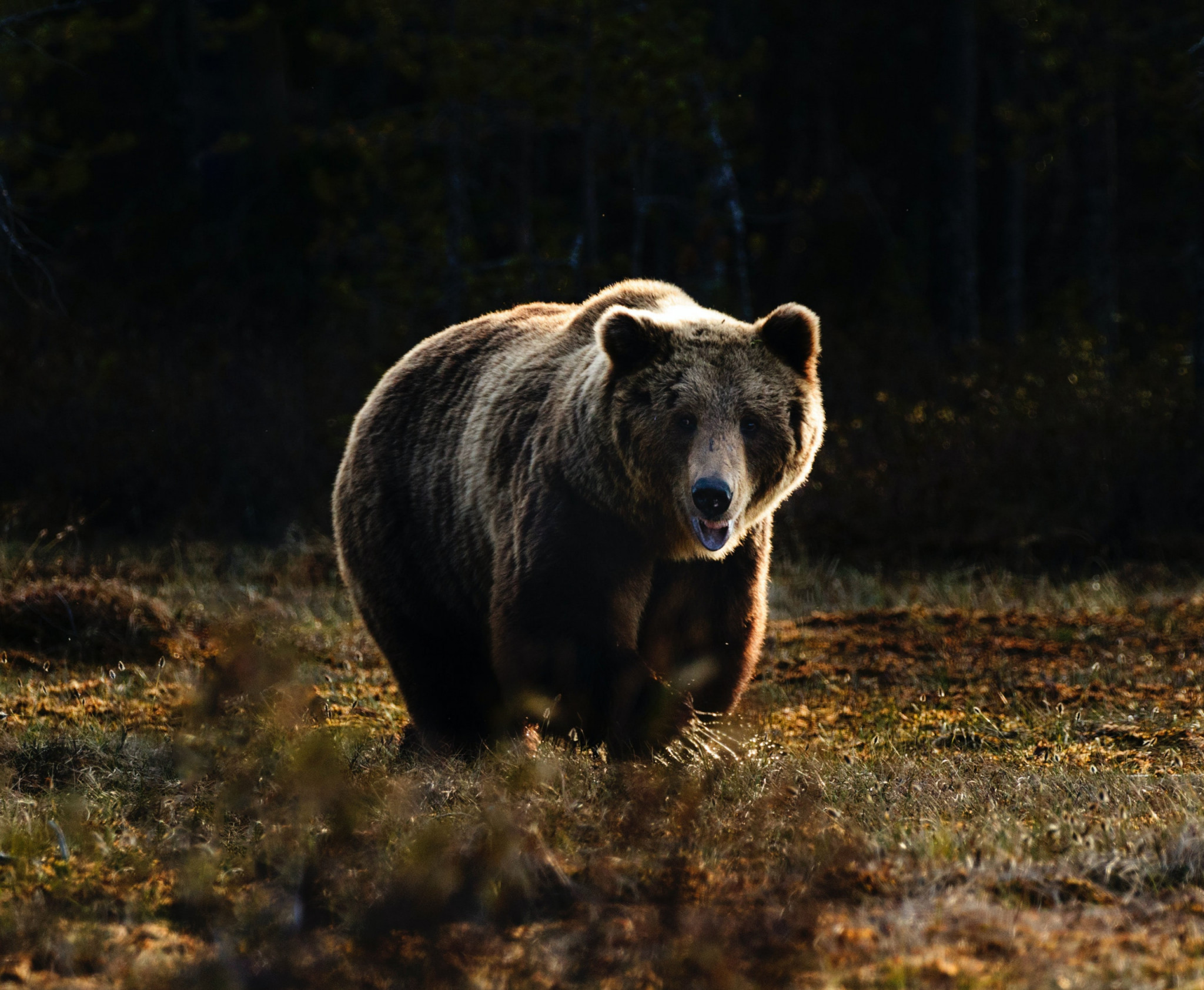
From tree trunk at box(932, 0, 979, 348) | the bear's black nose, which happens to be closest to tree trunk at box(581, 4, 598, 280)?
tree trunk at box(932, 0, 979, 348)

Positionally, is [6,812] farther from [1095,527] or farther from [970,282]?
[970,282]

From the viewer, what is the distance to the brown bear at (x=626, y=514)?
434cm

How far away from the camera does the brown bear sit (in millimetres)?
4336

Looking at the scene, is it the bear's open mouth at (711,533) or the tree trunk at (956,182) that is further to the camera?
the tree trunk at (956,182)

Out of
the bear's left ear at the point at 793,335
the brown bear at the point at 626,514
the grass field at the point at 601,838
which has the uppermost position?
the bear's left ear at the point at 793,335

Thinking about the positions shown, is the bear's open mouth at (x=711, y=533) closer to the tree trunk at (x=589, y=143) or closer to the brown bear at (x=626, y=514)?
the brown bear at (x=626, y=514)

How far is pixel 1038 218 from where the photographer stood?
2353 cm

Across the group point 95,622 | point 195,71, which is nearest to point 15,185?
point 195,71

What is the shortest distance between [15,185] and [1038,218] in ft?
A: 55.3

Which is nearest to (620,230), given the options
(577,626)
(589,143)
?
(589,143)

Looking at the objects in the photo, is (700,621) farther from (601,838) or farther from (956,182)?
(956,182)

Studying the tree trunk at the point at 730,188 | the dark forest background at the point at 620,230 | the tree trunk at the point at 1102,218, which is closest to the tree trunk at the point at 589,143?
the dark forest background at the point at 620,230

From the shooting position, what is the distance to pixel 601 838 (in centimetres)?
358

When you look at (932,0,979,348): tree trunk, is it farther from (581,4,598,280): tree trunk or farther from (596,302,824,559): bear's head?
(596,302,824,559): bear's head
